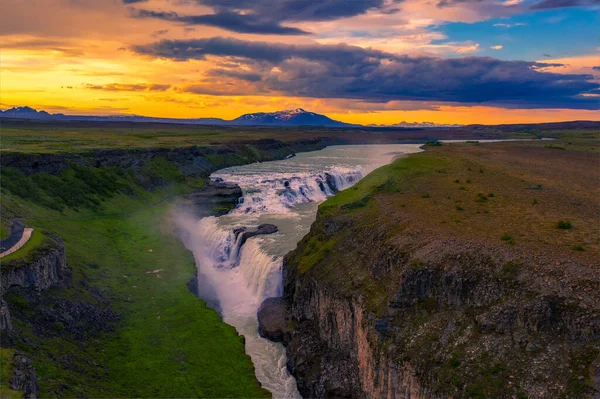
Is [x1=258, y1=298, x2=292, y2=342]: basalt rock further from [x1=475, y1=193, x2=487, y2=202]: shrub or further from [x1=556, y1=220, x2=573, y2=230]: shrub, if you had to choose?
[x1=556, y1=220, x2=573, y2=230]: shrub

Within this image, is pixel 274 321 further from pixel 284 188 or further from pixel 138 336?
pixel 284 188

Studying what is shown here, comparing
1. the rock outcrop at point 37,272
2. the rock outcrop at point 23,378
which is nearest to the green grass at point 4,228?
the rock outcrop at point 37,272

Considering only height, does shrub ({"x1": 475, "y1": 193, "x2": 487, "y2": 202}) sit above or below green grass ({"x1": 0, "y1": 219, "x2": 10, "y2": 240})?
above

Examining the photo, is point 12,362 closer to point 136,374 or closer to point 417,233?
point 136,374

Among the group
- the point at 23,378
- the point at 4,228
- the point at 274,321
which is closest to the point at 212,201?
the point at 4,228

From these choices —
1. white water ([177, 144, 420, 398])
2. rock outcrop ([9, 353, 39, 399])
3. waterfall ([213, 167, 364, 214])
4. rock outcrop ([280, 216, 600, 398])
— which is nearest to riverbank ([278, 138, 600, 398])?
rock outcrop ([280, 216, 600, 398])
